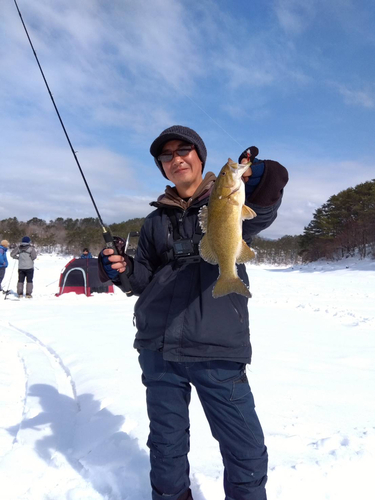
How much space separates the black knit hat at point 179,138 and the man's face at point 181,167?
0.10 feet

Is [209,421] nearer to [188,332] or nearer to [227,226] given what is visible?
[188,332]

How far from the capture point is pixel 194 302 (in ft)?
5.71

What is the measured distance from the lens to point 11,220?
49750mm

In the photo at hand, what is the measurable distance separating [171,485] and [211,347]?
0.82 metres

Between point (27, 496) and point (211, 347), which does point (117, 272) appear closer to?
point (211, 347)

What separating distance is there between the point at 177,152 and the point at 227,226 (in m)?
0.68

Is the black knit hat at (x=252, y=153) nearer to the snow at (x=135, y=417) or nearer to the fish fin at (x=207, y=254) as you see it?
the fish fin at (x=207, y=254)

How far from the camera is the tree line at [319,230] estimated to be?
35.8 m

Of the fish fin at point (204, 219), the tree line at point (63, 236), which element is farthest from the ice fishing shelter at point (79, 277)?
the tree line at point (63, 236)

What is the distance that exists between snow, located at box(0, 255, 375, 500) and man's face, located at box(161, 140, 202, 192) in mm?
1876

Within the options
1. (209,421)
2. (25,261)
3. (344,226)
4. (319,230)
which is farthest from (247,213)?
(319,230)

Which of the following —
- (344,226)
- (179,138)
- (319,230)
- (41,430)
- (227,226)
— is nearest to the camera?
(227,226)

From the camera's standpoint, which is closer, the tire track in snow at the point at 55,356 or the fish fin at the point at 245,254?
the fish fin at the point at 245,254

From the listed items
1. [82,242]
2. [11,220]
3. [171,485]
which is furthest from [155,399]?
A: [11,220]
